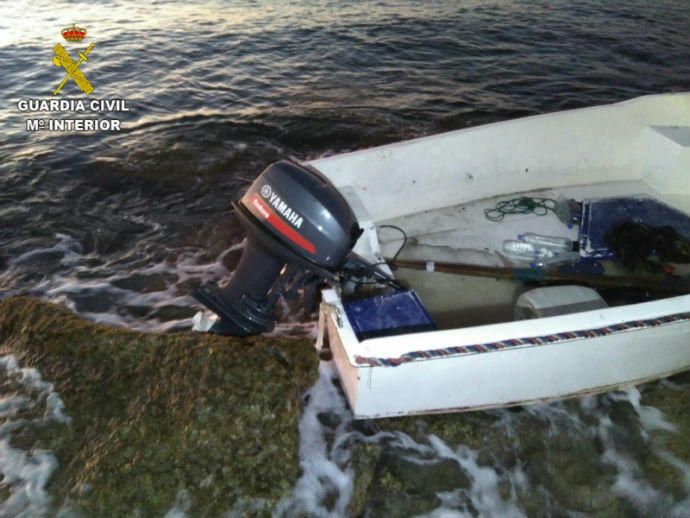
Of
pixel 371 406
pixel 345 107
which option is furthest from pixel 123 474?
pixel 345 107

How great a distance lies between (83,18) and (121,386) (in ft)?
31.0

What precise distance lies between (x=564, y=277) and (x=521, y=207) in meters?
0.75

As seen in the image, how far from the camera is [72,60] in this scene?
7.54 meters

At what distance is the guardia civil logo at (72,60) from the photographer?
6.88 meters

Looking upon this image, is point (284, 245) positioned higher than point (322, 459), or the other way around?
point (284, 245)

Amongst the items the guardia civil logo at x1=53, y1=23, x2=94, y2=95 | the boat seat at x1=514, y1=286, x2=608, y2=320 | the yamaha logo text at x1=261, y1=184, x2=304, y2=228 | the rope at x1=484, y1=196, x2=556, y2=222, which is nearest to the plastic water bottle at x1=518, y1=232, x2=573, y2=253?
the rope at x1=484, y1=196, x2=556, y2=222

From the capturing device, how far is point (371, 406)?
2.11 m

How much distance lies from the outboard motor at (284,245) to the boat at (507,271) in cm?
6

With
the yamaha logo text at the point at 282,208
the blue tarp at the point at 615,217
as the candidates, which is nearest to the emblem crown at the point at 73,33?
the yamaha logo text at the point at 282,208

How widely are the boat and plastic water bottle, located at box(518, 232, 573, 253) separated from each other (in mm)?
26

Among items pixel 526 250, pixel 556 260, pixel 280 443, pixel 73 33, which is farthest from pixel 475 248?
pixel 73 33

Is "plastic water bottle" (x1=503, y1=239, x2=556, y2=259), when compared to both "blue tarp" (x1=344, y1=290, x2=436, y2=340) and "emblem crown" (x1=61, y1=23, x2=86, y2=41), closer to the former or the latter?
"blue tarp" (x1=344, y1=290, x2=436, y2=340)

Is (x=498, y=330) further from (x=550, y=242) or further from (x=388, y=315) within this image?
(x=550, y=242)

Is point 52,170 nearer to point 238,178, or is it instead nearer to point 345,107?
point 238,178
